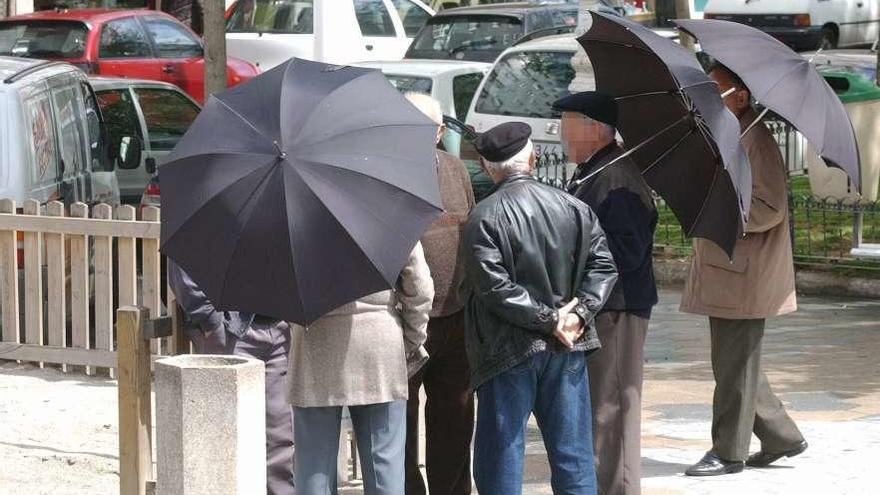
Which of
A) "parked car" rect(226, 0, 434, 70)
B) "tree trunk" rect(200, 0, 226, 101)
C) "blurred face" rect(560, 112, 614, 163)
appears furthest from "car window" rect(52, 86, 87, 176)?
"parked car" rect(226, 0, 434, 70)

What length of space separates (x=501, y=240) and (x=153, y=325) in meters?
1.31

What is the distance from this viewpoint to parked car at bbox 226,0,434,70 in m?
20.2

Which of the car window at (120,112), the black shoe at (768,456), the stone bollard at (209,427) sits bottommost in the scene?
the black shoe at (768,456)

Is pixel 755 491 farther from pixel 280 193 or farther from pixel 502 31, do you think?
pixel 502 31

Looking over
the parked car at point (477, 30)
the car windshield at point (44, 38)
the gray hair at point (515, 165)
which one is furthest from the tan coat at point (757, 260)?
the parked car at point (477, 30)

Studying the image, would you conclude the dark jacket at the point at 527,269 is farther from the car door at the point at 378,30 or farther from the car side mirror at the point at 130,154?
the car door at the point at 378,30

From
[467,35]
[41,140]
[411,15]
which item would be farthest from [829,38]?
[41,140]

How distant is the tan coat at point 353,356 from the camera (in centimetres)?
543

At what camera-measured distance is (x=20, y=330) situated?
31.2ft

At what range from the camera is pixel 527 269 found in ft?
18.4

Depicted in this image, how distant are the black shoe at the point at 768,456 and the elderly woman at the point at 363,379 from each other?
2.13 meters

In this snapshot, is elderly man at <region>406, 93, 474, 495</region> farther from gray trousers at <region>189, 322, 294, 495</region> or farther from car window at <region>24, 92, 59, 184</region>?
car window at <region>24, 92, 59, 184</region>

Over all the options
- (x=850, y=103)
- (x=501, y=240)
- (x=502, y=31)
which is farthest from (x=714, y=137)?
(x=502, y=31)

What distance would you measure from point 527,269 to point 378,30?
16.3 m
